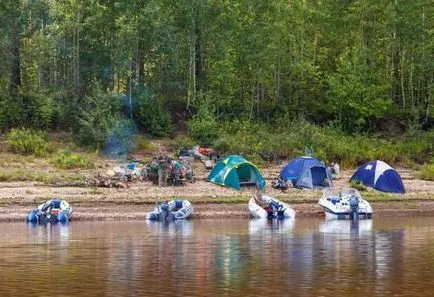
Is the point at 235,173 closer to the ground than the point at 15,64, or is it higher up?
closer to the ground

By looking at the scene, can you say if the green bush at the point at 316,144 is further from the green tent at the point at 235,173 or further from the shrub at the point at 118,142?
the shrub at the point at 118,142

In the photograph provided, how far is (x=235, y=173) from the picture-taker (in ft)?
152

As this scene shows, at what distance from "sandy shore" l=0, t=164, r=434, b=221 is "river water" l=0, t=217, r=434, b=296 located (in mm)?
3517

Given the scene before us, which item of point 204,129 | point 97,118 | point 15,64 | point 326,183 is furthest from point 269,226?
point 15,64

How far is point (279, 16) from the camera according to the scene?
2427 inches

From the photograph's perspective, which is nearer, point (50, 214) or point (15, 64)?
point (50, 214)

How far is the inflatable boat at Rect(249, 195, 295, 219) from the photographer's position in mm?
40625

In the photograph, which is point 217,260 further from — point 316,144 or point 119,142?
point 316,144

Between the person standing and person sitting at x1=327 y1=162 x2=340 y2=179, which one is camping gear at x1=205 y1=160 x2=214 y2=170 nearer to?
the person standing

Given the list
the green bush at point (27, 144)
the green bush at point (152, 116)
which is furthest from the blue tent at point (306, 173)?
the green bush at point (27, 144)

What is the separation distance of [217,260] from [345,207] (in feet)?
63.6

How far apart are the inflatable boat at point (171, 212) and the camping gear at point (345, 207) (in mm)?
6908

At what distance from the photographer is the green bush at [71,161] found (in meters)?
47.8

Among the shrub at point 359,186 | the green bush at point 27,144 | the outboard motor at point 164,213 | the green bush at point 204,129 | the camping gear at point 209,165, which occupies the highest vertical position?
the green bush at point 204,129
